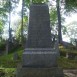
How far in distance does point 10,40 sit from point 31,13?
24392 mm

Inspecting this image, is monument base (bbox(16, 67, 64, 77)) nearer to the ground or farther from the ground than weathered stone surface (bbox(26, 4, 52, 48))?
nearer to the ground

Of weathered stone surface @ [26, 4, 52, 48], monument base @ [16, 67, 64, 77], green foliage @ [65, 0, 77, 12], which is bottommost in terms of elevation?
monument base @ [16, 67, 64, 77]

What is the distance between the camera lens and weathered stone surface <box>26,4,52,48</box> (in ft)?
31.9

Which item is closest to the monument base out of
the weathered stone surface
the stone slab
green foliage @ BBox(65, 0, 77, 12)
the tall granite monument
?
the tall granite monument

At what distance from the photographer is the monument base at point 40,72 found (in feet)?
28.9

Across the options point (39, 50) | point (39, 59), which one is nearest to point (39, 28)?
point (39, 50)

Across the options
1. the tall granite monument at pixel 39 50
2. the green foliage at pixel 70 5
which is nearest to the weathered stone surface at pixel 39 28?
the tall granite monument at pixel 39 50

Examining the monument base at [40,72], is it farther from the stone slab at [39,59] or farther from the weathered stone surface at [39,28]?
the weathered stone surface at [39,28]

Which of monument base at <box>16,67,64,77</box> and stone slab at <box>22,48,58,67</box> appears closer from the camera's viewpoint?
monument base at <box>16,67,64,77</box>

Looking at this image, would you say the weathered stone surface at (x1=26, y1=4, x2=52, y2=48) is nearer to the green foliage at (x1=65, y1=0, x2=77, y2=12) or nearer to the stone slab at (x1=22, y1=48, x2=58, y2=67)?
the stone slab at (x1=22, y1=48, x2=58, y2=67)

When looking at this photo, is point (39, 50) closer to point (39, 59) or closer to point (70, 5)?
point (39, 59)

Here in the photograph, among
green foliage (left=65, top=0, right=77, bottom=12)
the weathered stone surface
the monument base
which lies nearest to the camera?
the monument base

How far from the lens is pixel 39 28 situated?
985 centimetres

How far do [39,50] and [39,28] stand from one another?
35.1 inches
